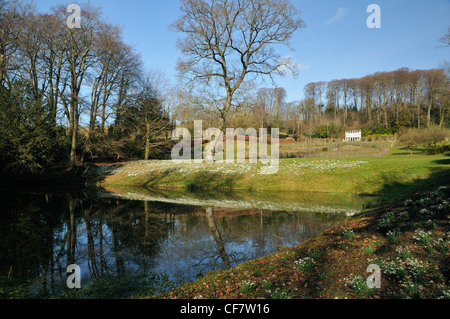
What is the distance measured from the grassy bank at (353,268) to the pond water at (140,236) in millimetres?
1127

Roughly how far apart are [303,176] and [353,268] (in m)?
15.4

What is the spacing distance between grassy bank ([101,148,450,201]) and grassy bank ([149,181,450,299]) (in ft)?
31.1

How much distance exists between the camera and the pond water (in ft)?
19.0

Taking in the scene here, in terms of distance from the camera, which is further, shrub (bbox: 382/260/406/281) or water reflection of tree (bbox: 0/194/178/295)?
water reflection of tree (bbox: 0/194/178/295)

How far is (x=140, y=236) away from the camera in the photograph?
8633 millimetres

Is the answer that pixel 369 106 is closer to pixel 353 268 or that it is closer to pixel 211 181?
pixel 211 181

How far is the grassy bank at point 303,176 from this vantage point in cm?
1670

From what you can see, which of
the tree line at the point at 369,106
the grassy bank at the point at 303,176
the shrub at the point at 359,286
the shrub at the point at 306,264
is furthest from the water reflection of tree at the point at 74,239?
the tree line at the point at 369,106

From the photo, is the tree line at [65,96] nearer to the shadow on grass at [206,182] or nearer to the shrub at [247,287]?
the shadow on grass at [206,182]

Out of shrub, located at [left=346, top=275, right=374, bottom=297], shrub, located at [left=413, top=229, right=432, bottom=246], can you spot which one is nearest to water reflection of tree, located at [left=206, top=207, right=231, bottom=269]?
shrub, located at [left=346, top=275, right=374, bottom=297]

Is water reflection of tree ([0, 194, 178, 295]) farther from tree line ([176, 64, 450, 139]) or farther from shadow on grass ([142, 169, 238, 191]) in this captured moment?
tree line ([176, 64, 450, 139])
